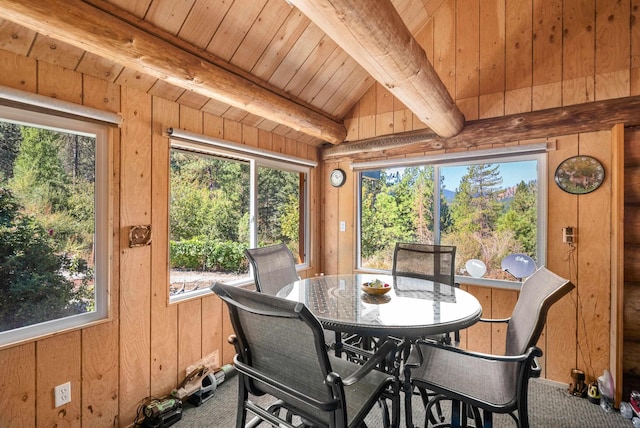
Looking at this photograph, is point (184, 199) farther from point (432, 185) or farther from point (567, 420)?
point (567, 420)

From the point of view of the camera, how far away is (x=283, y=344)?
44.9 inches

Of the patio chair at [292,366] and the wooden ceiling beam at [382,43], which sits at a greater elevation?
the wooden ceiling beam at [382,43]

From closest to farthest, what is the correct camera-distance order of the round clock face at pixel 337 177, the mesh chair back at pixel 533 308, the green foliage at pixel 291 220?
the mesh chair back at pixel 533 308 → the green foliage at pixel 291 220 → the round clock face at pixel 337 177

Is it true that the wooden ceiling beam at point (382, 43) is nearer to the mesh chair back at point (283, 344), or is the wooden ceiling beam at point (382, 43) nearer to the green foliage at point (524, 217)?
the mesh chair back at point (283, 344)

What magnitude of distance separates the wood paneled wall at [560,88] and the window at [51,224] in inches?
120

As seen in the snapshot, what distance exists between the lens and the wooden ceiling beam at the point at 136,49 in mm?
1275

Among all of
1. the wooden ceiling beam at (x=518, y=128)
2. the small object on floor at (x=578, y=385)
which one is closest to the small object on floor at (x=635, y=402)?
the small object on floor at (x=578, y=385)

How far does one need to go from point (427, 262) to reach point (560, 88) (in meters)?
1.81

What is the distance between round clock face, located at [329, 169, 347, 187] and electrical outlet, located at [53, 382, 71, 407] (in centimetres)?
290

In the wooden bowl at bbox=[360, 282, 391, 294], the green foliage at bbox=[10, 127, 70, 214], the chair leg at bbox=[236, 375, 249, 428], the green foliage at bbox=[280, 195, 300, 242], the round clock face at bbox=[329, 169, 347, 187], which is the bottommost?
the chair leg at bbox=[236, 375, 249, 428]

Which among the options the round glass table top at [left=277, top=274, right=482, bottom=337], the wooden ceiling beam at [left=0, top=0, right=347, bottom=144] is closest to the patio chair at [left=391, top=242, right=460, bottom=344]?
the round glass table top at [left=277, top=274, right=482, bottom=337]

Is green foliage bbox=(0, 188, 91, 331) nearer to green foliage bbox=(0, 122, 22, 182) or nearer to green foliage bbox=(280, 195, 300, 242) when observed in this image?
green foliage bbox=(0, 122, 22, 182)

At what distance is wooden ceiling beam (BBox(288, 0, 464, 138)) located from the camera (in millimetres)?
1125

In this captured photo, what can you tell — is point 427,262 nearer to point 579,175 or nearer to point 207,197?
point 579,175
